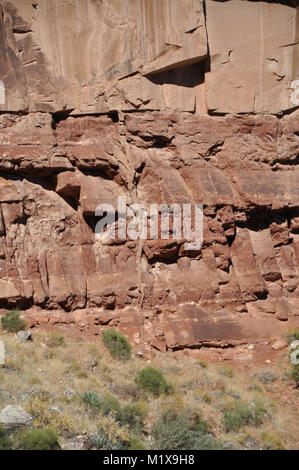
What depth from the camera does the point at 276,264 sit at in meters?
16.1

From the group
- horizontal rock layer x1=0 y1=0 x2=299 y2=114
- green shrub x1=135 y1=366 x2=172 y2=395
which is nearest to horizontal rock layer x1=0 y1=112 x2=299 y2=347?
horizontal rock layer x1=0 y1=0 x2=299 y2=114

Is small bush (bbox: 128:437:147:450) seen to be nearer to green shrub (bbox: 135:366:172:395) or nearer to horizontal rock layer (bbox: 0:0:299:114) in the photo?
green shrub (bbox: 135:366:172:395)

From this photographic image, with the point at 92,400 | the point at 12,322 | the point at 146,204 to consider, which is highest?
the point at 146,204

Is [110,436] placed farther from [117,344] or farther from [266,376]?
[266,376]

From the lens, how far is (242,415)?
35.0 feet

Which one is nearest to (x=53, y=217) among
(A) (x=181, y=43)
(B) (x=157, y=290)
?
(B) (x=157, y=290)

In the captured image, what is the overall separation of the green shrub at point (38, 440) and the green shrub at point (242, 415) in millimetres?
4066

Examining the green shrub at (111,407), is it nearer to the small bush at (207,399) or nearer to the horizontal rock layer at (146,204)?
the small bush at (207,399)

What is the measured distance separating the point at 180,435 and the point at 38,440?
2790 millimetres

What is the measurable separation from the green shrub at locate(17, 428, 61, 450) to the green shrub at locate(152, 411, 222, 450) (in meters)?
2.12

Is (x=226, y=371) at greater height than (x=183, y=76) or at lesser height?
lesser

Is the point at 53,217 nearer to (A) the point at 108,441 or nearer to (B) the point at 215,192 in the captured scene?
(B) the point at 215,192

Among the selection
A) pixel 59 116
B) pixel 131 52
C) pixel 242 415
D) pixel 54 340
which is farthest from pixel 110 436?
pixel 131 52

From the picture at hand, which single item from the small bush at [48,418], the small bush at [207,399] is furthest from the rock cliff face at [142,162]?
the small bush at [48,418]
